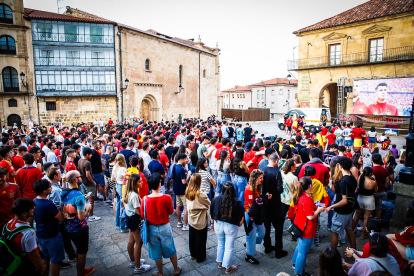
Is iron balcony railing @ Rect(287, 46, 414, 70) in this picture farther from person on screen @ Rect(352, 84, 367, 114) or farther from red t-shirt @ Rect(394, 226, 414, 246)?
red t-shirt @ Rect(394, 226, 414, 246)

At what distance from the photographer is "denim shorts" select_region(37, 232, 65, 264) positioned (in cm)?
374

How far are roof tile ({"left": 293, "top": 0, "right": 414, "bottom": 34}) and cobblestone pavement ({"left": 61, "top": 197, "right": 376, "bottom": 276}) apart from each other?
78.6 ft

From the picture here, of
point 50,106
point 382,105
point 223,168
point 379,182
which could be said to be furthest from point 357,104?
point 50,106

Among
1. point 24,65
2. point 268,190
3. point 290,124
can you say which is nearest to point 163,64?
point 24,65

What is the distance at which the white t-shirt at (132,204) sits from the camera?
4.06 meters

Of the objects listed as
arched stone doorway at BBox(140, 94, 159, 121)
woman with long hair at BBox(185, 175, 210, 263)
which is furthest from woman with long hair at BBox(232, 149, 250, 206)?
arched stone doorway at BBox(140, 94, 159, 121)

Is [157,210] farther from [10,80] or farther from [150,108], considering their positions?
[150,108]

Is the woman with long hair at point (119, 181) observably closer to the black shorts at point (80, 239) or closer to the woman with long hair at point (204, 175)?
the black shorts at point (80, 239)

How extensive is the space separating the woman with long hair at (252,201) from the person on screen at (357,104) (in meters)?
22.4

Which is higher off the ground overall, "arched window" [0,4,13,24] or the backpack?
"arched window" [0,4,13,24]

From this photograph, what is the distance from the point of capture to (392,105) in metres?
20.8

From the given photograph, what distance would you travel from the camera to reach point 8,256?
2879mm

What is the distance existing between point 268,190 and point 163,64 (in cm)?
2789

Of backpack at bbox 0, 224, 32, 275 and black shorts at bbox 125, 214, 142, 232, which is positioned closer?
backpack at bbox 0, 224, 32, 275
